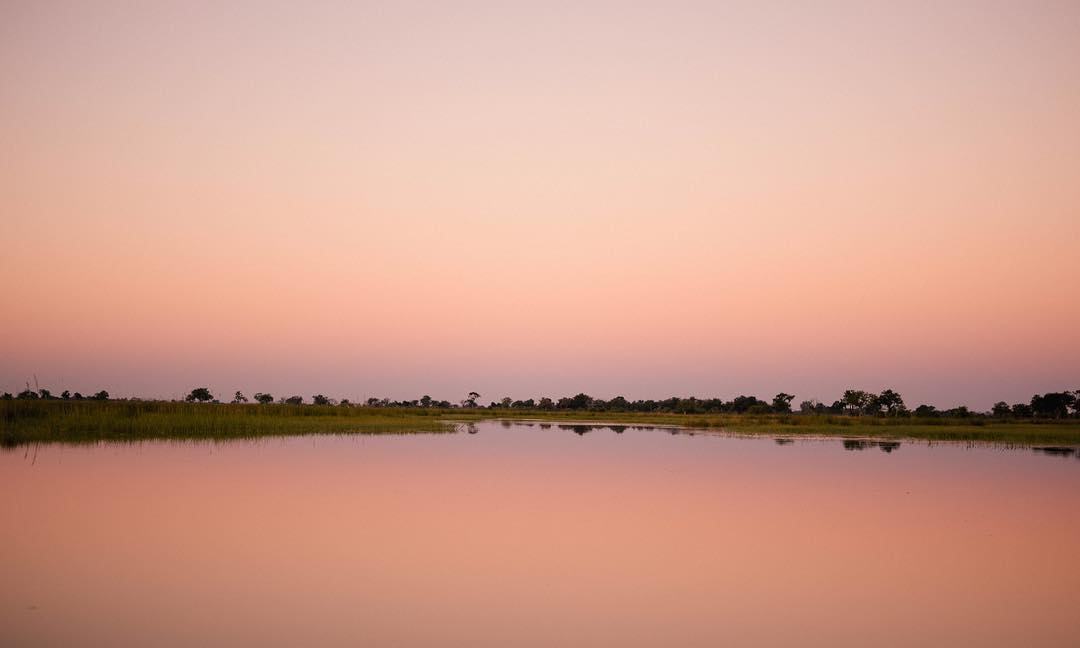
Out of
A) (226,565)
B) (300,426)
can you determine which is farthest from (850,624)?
(300,426)

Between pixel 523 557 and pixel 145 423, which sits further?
pixel 145 423

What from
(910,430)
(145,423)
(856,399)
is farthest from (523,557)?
(856,399)

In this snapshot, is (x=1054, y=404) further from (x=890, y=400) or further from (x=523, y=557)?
(x=523, y=557)

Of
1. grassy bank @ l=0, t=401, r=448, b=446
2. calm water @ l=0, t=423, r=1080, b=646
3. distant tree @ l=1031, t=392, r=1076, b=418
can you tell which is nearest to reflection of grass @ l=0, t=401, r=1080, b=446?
grassy bank @ l=0, t=401, r=448, b=446

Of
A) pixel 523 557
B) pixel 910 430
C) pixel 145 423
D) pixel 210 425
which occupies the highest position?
pixel 145 423

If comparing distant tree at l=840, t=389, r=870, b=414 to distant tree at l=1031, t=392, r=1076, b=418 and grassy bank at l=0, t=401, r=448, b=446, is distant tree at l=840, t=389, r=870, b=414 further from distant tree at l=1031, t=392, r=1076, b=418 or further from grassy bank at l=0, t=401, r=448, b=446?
grassy bank at l=0, t=401, r=448, b=446

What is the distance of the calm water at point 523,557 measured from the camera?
8.31 m

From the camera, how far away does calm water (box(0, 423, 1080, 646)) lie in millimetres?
8312

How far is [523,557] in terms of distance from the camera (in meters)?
11.5

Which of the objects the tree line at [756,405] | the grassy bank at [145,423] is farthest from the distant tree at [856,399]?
the grassy bank at [145,423]

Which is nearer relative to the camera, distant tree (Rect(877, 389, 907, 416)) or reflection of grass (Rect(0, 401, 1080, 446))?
reflection of grass (Rect(0, 401, 1080, 446))

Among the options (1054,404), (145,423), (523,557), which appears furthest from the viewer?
(1054,404)

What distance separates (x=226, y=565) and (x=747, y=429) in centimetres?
4661

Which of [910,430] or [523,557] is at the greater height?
[910,430]
